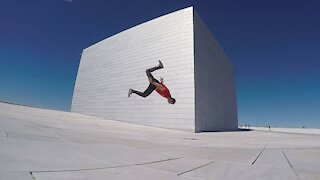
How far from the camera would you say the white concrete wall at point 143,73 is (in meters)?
24.0

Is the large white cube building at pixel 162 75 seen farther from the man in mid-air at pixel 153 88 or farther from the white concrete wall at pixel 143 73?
the man in mid-air at pixel 153 88

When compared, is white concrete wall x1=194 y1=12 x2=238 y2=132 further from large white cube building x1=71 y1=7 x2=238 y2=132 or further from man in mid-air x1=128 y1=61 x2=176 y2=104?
man in mid-air x1=128 y1=61 x2=176 y2=104

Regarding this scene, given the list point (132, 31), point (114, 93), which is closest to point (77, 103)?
point (114, 93)

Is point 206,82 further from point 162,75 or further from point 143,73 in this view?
point 143,73

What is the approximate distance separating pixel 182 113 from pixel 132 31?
1662cm

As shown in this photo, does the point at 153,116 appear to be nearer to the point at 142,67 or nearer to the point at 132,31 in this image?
the point at 142,67

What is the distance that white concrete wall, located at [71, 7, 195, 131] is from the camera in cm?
2400

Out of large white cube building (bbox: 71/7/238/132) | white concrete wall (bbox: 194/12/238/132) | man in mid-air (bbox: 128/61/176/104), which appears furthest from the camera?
white concrete wall (bbox: 194/12/238/132)

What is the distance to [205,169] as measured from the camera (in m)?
3.66

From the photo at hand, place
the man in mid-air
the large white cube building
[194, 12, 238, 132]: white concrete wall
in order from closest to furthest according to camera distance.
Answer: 1. the man in mid-air
2. the large white cube building
3. [194, 12, 238, 132]: white concrete wall

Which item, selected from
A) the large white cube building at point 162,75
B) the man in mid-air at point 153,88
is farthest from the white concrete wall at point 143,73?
the man in mid-air at point 153,88

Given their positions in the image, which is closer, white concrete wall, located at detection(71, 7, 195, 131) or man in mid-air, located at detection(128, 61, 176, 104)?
man in mid-air, located at detection(128, 61, 176, 104)

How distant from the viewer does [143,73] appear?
93.5ft

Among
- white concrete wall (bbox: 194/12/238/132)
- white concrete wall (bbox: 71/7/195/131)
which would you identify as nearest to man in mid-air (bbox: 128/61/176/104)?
white concrete wall (bbox: 71/7/195/131)
